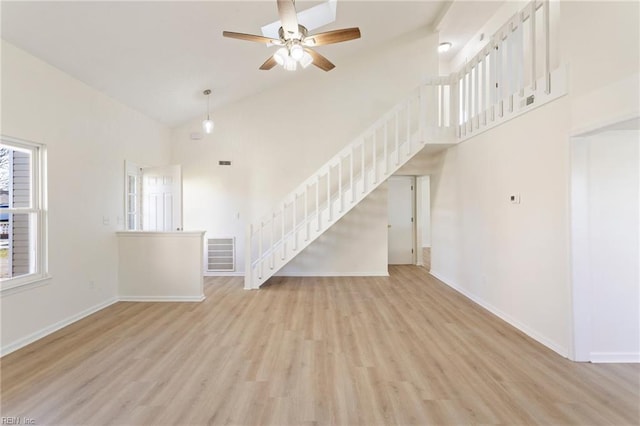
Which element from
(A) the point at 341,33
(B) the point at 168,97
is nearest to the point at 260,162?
(B) the point at 168,97

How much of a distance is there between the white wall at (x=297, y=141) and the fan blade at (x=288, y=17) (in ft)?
10.9

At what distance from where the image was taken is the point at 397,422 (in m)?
1.94

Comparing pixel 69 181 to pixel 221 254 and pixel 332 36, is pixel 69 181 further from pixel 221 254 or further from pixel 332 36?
pixel 332 36

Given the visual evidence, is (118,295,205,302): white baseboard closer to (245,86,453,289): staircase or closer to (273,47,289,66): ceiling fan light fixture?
(245,86,453,289): staircase

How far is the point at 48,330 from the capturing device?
3.30 m

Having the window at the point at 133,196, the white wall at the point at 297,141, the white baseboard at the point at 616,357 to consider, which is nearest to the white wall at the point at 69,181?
the window at the point at 133,196

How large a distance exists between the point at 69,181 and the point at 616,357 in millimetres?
6083

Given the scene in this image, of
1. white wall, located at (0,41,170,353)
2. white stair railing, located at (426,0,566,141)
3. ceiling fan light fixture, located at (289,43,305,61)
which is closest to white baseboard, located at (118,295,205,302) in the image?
white wall, located at (0,41,170,353)

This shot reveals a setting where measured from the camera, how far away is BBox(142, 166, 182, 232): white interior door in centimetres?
526

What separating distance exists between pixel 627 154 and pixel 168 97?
5949mm

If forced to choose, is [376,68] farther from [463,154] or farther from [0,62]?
[0,62]

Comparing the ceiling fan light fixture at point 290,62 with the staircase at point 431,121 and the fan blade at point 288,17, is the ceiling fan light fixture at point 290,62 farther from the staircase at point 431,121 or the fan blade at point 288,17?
the staircase at point 431,121

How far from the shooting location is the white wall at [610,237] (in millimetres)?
2707

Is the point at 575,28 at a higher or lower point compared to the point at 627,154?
higher
